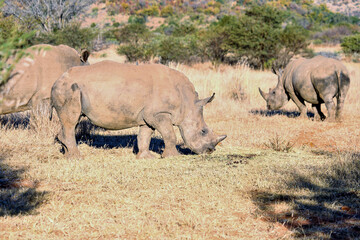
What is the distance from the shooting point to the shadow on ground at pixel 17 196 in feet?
15.0

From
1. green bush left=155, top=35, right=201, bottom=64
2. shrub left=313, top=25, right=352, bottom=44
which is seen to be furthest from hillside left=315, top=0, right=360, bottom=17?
green bush left=155, top=35, right=201, bottom=64

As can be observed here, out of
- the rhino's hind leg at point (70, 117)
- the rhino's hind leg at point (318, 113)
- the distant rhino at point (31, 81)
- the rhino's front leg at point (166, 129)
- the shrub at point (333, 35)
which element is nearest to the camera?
the rhino's hind leg at point (70, 117)

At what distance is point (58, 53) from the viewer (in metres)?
8.28

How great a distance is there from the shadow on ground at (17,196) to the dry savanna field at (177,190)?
0.04 ft

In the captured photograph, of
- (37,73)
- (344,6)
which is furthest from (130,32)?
(344,6)

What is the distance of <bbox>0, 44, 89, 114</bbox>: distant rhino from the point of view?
310 inches

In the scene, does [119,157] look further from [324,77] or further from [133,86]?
[324,77]

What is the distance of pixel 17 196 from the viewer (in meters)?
4.94

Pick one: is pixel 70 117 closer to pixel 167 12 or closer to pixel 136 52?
pixel 136 52

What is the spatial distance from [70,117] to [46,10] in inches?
981

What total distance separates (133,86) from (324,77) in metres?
5.56

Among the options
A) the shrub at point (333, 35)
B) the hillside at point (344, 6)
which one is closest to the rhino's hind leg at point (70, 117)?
the shrub at point (333, 35)

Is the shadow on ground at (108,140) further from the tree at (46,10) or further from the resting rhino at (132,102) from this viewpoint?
the tree at (46,10)

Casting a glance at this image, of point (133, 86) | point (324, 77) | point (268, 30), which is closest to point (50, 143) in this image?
point (133, 86)
